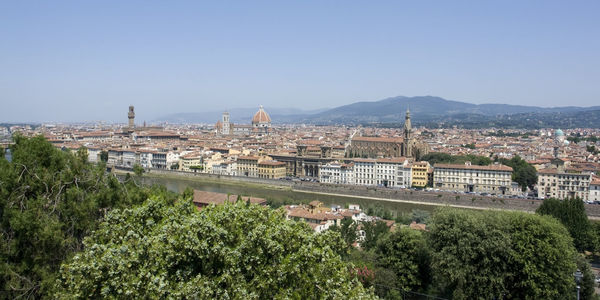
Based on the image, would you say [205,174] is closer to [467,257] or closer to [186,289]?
[467,257]

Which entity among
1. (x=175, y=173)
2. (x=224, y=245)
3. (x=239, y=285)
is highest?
(x=224, y=245)

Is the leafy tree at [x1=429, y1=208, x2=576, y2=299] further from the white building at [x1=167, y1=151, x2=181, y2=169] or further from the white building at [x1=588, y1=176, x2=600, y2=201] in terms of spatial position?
the white building at [x1=167, y1=151, x2=181, y2=169]

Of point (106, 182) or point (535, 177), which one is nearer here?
point (106, 182)

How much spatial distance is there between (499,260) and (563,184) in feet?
58.3

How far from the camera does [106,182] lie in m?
7.38

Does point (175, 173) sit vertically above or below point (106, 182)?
below

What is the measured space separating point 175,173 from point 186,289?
30.8 meters

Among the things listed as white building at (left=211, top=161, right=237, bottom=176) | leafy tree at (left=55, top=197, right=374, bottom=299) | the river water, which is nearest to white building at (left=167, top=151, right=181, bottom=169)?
the river water

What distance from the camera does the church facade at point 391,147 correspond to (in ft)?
118

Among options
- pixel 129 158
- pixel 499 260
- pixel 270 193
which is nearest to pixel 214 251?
pixel 499 260

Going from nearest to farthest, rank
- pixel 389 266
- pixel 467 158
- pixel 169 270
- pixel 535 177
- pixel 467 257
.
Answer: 1. pixel 169 270
2. pixel 467 257
3. pixel 389 266
4. pixel 535 177
5. pixel 467 158

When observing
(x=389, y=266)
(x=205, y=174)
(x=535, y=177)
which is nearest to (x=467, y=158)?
(x=535, y=177)

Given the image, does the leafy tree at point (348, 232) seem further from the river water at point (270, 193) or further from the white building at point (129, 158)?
the white building at point (129, 158)

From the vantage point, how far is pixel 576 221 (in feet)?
45.8
